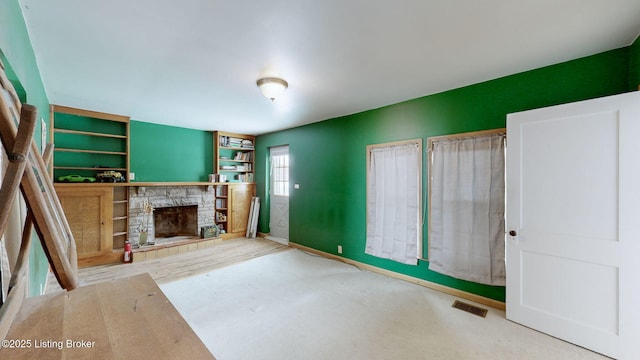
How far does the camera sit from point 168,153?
16.5 feet

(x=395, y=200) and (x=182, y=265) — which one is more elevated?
(x=395, y=200)

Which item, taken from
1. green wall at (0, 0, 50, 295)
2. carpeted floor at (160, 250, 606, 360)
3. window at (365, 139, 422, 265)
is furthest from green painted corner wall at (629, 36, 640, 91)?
green wall at (0, 0, 50, 295)

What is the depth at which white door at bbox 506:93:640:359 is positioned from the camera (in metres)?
1.89

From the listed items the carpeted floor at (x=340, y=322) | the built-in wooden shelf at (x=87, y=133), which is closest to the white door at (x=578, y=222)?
the carpeted floor at (x=340, y=322)

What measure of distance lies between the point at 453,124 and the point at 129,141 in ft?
17.0

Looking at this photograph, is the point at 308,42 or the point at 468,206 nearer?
the point at 308,42

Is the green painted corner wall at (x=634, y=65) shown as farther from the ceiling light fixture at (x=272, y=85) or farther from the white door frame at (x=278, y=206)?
the white door frame at (x=278, y=206)

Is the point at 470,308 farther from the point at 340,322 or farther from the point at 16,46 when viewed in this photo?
the point at 16,46

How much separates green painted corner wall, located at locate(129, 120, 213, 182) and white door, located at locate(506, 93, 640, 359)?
5379mm

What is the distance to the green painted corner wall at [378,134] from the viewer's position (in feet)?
7.64

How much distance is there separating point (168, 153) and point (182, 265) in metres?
2.32

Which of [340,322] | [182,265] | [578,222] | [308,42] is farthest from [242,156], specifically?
[578,222]

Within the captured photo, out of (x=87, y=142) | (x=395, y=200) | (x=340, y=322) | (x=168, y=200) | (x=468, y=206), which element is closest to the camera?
(x=340, y=322)

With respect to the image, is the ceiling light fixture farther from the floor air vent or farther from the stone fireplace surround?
the stone fireplace surround
